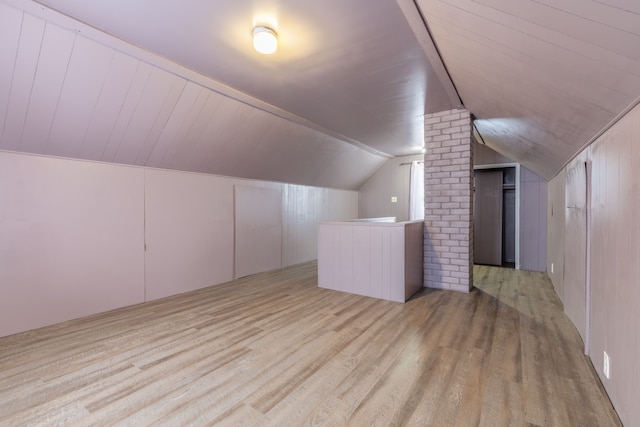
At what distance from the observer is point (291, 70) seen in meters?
2.74

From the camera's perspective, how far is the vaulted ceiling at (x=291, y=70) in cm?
136

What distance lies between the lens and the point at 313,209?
648 centimetres

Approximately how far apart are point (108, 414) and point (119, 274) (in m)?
2.16

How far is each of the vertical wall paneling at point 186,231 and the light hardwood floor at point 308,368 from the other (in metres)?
0.57

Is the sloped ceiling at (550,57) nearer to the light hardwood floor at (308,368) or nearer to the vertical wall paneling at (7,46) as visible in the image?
the light hardwood floor at (308,368)

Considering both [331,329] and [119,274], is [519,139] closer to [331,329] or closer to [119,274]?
[331,329]

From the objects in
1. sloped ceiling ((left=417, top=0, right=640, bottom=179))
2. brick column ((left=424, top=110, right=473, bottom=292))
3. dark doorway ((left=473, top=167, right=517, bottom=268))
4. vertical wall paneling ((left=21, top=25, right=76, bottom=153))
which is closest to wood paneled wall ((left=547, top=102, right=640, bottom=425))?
sloped ceiling ((left=417, top=0, right=640, bottom=179))

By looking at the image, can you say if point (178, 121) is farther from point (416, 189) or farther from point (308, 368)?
point (416, 189)

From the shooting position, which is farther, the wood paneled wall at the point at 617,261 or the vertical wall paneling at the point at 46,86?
the vertical wall paneling at the point at 46,86

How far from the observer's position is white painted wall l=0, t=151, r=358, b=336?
269 centimetres

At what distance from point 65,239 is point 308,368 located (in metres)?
2.83

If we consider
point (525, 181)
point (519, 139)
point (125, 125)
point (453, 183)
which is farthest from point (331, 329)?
point (525, 181)

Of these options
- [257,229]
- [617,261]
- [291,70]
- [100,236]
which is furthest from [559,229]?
[100,236]

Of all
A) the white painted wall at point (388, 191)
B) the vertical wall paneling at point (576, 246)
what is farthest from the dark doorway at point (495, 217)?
Answer: the vertical wall paneling at point (576, 246)
